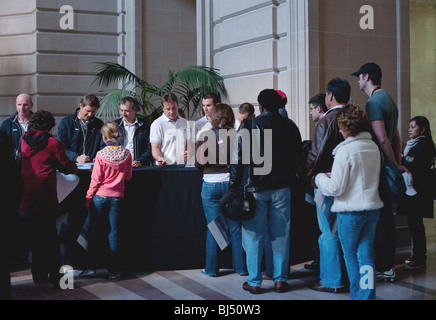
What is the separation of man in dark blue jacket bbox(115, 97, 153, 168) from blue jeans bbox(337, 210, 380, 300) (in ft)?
9.41

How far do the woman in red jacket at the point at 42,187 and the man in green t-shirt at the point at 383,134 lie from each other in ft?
9.91

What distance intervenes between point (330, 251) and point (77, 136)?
10.4 ft

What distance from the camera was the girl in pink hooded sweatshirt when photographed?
558 centimetres

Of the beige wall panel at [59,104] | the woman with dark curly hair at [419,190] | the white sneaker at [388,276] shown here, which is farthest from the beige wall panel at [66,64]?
the white sneaker at [388,276]

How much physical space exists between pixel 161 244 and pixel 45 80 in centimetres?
722

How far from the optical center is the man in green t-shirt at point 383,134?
5375mm

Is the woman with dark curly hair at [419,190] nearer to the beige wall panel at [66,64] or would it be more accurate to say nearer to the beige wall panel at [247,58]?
the beige wall panel at [247,58]

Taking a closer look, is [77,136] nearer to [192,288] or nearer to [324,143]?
[192,288]

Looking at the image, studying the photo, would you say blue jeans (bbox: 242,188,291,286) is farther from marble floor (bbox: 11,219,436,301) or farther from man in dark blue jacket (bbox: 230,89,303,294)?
marble floor (bbox: 11,219,436,301)

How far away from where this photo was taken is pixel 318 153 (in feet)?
16.5

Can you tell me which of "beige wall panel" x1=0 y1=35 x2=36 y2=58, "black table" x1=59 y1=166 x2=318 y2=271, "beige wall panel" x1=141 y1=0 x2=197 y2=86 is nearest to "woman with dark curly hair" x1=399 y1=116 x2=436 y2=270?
"black table" x1=59 y1=166 x2=318 y2=271

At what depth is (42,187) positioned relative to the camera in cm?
534

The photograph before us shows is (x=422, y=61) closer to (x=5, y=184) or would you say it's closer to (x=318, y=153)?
(x=318, y=153)
